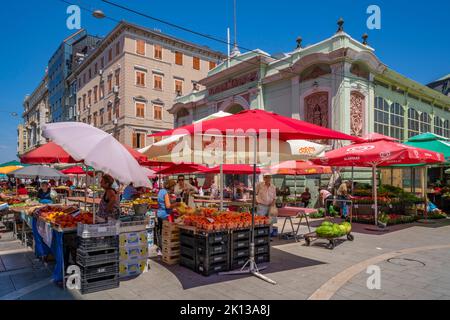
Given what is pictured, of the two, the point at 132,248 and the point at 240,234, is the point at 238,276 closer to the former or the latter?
the point at 240,234

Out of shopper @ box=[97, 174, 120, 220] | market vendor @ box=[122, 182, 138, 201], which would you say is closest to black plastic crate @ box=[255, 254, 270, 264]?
shopper @ box=[97, 174, 120, 220]

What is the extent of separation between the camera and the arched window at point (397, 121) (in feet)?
68.8

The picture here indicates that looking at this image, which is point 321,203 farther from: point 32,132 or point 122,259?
point 32,132

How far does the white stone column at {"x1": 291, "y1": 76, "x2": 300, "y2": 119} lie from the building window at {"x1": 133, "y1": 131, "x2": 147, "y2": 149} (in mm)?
20596

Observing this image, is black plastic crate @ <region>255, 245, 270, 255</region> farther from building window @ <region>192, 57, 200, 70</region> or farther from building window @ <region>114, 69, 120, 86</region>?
building window @ <region>192, 57, 200, 70</region>

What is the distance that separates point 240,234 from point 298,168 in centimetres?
900

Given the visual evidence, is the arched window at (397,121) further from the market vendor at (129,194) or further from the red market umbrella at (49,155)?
the red market umbrella at (49,155)

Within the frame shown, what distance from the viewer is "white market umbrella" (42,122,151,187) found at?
15.2 ft

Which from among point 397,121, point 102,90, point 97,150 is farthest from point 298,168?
point 102,90

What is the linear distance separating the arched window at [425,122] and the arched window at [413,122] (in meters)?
0.86

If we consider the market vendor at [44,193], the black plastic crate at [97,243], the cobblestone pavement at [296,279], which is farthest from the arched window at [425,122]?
the black plastic crate at [97,243]

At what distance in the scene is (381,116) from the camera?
65.5 feet

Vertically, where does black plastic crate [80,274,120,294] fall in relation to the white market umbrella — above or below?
below
